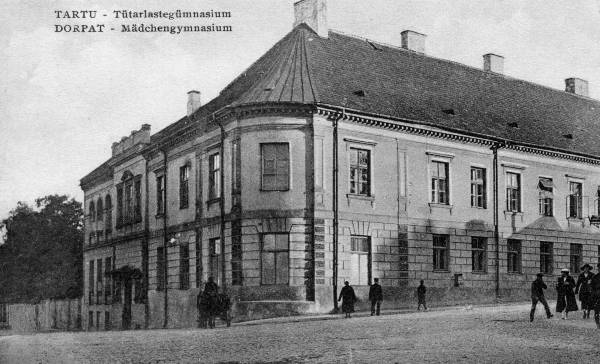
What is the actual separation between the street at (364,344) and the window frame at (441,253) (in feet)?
28.9

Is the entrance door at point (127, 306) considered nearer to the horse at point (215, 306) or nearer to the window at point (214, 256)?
the window at point (214, 256)

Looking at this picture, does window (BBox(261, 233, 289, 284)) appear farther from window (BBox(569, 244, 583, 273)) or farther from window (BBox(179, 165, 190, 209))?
window (BBox(569, 244, 583, 273))

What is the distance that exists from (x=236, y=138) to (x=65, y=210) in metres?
37.9

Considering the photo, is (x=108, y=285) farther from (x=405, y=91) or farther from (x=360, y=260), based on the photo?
(x=405, y=91)

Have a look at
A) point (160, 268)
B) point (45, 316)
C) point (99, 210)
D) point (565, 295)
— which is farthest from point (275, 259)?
point (45, 316)

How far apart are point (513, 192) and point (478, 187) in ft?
7.16

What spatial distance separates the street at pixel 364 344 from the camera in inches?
567

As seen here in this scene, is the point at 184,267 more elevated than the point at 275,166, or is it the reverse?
the point at 275,166

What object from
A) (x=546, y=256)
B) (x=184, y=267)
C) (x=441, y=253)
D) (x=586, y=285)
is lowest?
(x=184, y=267)

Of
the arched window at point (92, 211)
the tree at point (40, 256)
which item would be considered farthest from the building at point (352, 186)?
the tree at point (40, 256)

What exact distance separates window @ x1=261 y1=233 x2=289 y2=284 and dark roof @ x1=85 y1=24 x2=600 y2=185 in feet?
15.9

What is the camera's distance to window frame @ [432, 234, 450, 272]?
30812 millimetres

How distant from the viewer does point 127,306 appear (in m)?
39.2

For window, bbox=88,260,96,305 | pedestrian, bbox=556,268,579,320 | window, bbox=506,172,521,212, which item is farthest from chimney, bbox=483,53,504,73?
window, bbox=88,260,96,305
